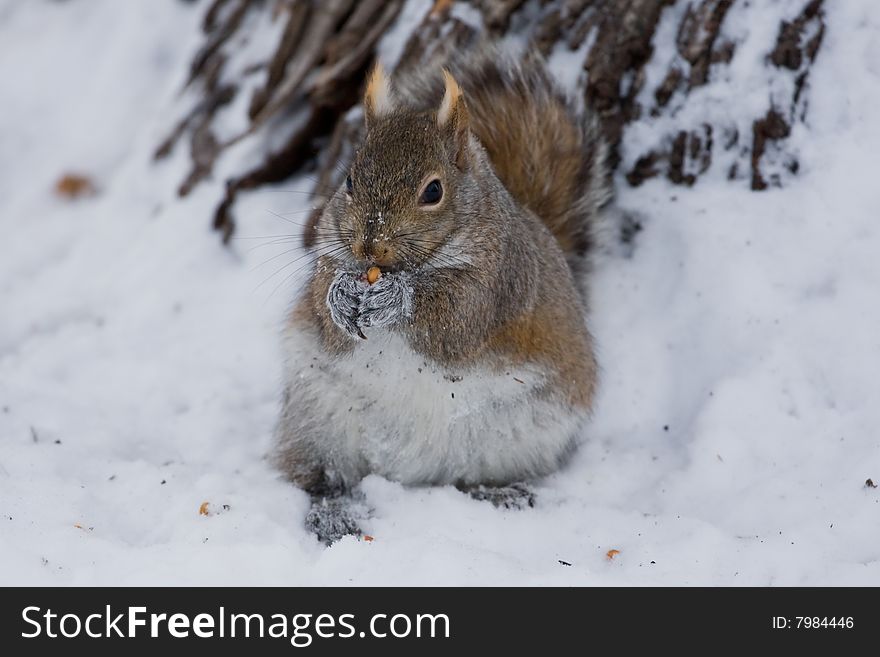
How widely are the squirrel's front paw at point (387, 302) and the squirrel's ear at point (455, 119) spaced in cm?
33

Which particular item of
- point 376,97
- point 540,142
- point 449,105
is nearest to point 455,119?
point 449,105

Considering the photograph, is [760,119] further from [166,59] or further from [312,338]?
[166,59]

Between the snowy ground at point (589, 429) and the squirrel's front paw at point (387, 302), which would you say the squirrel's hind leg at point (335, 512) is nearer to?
the snowy ground at point (589, 429)

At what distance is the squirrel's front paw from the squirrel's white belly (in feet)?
0.23

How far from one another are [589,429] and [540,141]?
850mm

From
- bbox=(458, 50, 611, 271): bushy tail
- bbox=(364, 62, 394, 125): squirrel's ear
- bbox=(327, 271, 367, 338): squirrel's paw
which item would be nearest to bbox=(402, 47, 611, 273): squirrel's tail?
bbox=(458, 50, 611, 271): bushy tail

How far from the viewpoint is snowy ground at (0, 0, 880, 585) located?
6.90 ft

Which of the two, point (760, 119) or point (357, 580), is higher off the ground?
point (760, 119)

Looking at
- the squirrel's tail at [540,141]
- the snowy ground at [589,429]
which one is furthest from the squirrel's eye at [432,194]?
the snowy ground at [589,429]

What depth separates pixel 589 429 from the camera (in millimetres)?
2842

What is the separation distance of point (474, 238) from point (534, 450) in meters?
0.59

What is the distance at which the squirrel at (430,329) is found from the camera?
7.38ft

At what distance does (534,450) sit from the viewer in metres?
2.56

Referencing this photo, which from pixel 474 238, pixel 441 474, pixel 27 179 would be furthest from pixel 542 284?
pixel 27 179
